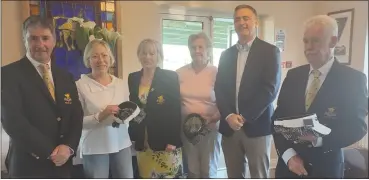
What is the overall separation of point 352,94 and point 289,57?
0.68 ft

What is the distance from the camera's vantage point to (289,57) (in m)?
1.03

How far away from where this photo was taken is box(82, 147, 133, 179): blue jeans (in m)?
1.04

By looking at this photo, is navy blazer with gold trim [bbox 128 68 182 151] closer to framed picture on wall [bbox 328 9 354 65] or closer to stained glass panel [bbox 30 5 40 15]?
stained glass panel [bbox 30 5 40 15]

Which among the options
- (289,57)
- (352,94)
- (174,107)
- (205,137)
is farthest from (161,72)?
(352,94)

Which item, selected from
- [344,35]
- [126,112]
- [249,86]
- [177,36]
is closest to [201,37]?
[177,36]

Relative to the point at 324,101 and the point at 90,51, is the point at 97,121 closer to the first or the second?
the point at 90,51

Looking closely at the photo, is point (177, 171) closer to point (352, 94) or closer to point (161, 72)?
point (161, 72)

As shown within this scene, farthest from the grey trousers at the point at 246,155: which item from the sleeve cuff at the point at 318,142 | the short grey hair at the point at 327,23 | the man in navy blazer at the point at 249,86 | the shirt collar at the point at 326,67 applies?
the short grey hair at the point at 327,23

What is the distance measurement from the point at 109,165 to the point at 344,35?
32.7 inches

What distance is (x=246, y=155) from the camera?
1.08 metres

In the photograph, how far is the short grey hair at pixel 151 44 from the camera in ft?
3.44

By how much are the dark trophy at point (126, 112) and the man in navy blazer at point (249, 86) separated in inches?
10.3

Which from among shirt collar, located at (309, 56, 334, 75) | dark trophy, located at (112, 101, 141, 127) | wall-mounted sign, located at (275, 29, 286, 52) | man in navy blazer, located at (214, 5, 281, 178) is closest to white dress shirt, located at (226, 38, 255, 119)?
man in navy blazer, located at (214, 5, 281, 178)

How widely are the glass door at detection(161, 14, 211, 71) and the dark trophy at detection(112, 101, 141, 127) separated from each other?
0.16m
